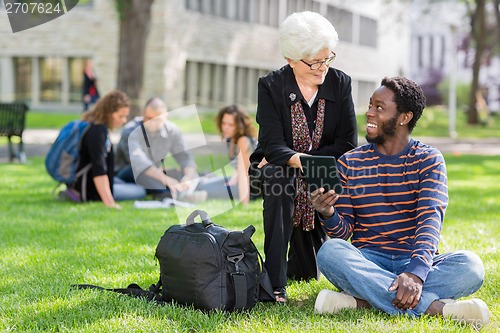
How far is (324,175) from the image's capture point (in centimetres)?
434

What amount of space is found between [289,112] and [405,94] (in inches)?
29.0

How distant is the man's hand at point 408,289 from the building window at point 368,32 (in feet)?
147

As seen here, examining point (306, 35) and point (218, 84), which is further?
point (218, 84)

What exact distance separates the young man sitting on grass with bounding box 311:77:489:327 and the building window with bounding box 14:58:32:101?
28.9 meters

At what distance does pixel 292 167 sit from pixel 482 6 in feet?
87.3

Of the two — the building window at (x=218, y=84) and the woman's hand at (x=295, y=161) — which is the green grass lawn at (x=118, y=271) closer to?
the woman's hand at (x=295, y=161)

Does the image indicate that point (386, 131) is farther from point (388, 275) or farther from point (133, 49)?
point (133, 49)

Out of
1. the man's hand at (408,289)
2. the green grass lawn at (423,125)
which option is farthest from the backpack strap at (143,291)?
the green grass lawn at (423,125)

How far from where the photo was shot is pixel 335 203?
4.62 m

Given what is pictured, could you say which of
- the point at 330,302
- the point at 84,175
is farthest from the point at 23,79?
the point at 330,302

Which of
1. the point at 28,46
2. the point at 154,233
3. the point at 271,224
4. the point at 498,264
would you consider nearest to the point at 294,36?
the point at 271,224

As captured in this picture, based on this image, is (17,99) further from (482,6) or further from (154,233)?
(154,233)

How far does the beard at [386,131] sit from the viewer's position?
4.47m

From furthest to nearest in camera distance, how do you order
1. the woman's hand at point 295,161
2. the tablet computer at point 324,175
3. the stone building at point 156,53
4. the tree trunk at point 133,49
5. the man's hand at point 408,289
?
1. the stone building at point 156,53
2. the tree trunk at point 133,49
3. the woman's hand at point 295,161
4. the tablet computer at point 324,175
5. the man's hand at point 408,289
